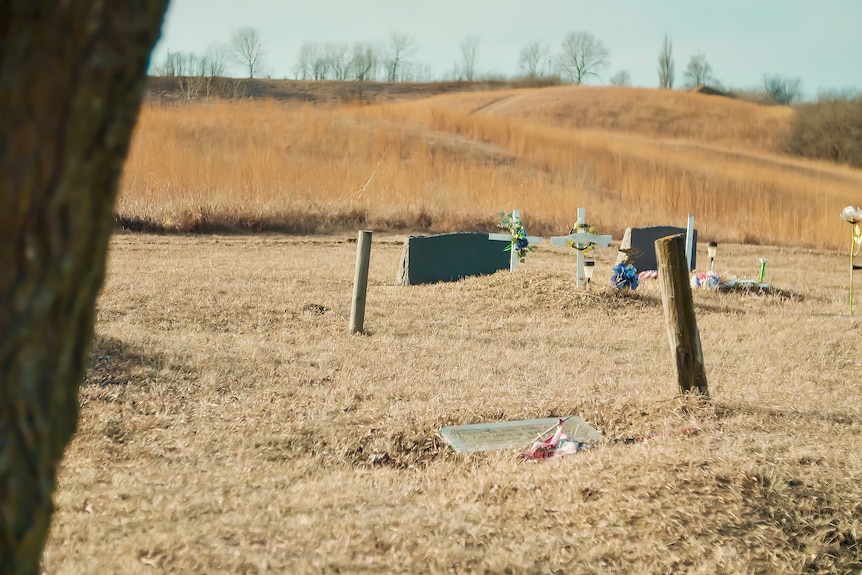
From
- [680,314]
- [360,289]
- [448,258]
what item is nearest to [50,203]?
[680,314]

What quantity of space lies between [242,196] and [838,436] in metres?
13.5

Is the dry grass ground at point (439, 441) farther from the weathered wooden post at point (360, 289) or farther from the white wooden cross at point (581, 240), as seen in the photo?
the white wooden cross at point (581, 240)

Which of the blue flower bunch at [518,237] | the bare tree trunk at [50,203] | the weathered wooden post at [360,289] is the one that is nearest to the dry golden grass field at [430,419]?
the weathered wooden post at [360,289]

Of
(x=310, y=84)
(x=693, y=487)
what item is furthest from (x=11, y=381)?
(x=310, y=84)

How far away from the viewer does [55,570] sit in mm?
2822

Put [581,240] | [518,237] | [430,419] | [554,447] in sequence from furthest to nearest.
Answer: [518,237], [581,240], [430,419], [554,447]

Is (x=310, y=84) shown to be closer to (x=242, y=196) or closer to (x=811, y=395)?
(x=242, y=196)

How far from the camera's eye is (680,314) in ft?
16.6

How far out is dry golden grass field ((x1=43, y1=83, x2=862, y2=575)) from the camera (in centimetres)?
323

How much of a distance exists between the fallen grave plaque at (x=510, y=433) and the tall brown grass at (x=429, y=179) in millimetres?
11271

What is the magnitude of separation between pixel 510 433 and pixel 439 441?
43 centimetres

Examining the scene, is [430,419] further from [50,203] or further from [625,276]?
[625,276]

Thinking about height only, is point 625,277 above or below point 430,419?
above

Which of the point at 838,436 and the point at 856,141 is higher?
the point at 856,141
